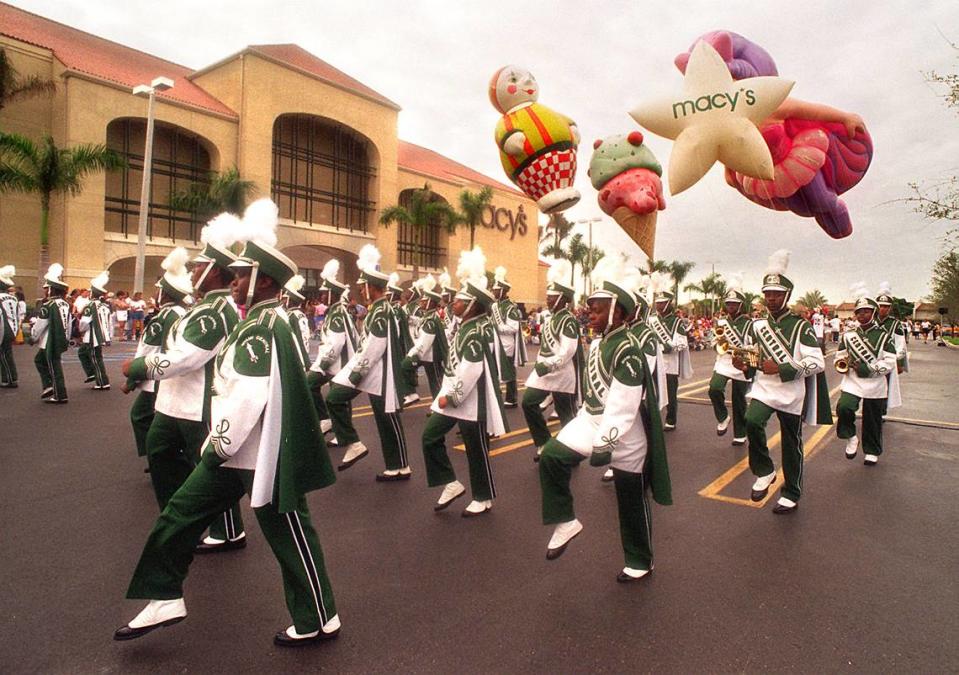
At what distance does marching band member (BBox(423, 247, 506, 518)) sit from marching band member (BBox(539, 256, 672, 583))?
1.33m

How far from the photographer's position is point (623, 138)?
7.29 metres

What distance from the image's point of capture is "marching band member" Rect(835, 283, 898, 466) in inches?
291

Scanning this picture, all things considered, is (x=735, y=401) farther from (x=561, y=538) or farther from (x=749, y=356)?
(x=561, y=538)

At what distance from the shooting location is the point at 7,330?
1071 cm

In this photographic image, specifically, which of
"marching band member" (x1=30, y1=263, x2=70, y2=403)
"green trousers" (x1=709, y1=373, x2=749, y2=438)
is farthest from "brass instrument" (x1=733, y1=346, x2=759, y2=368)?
"marching band member" (x1=30, y1=263, x2=70, y2=403)

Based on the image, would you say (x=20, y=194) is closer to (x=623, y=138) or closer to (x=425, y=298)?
(x=425, y=298)

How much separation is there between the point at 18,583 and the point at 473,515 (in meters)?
3.09

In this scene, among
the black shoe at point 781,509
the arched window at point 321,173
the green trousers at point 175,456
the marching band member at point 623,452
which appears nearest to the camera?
the marching band member at point 623,452

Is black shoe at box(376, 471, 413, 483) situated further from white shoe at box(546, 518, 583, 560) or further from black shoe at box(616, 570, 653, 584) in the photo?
black shoe at box(616, 570, 653, 584)

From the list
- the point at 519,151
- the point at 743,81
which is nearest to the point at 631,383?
the point at 743,81

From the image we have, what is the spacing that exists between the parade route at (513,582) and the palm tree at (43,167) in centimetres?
1812

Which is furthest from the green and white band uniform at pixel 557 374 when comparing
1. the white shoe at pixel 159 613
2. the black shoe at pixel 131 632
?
the black shoe at pixel 131 632

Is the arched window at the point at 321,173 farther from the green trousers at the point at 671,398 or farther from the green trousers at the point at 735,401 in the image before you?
the green trousers at the point at 735,401

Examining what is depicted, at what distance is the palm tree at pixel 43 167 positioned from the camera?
20.0 m
